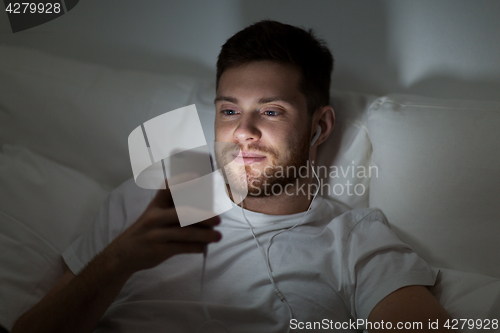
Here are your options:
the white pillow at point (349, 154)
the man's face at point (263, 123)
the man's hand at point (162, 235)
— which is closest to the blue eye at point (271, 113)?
the man's face at point (263, 123)

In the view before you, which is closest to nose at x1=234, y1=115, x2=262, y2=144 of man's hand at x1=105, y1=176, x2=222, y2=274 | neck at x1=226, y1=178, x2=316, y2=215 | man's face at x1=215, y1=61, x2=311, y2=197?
man's face at x1=215, y1=61, x2=311, y2=197

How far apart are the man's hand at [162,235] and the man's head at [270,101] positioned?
277mm

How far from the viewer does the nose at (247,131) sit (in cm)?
84

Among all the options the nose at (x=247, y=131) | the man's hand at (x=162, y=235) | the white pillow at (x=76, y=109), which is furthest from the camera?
the white pillow at (x=76, y=109)

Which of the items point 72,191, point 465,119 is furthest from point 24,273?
point 465,119

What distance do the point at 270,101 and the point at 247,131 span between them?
99mm

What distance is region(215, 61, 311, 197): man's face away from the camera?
856mm

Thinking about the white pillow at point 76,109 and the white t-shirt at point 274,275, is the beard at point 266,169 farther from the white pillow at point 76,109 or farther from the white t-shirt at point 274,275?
the white pillow at point 76,109

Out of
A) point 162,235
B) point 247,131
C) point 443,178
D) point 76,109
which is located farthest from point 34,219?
point 443,178

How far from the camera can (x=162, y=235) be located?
0.60 meters

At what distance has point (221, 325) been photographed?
71cm

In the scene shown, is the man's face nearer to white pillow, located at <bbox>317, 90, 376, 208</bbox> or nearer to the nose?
the nose

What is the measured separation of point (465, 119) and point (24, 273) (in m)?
1.11

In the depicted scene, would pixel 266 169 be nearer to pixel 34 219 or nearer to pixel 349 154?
pixel 349 154
